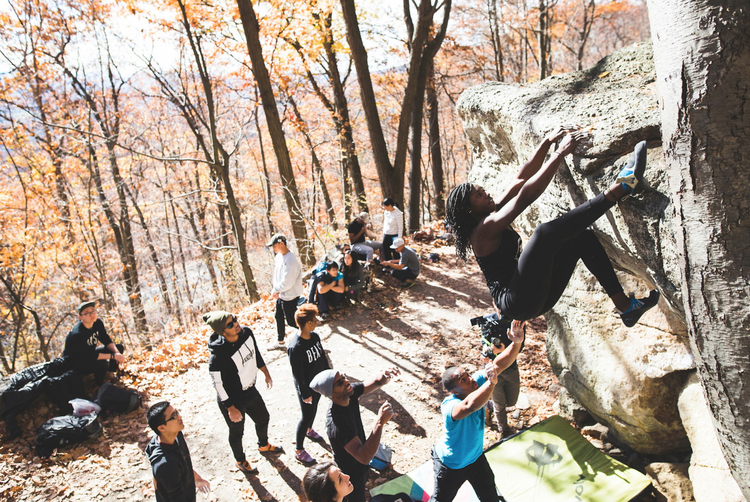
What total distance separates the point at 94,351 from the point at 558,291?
5955 mm

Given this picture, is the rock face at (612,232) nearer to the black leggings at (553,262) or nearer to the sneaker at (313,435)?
the black leggings at (553,262)

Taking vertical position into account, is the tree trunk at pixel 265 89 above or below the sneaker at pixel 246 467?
above

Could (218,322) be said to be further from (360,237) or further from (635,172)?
(360,237)

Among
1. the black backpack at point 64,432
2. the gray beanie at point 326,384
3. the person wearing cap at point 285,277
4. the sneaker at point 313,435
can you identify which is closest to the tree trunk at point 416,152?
the person wearing cap at point 285,277

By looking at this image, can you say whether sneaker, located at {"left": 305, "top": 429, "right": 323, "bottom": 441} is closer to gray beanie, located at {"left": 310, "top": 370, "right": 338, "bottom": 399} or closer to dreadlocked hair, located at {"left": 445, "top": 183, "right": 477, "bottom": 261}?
gray beanie, located at {"left": 310, "top": 370, "right": 338, "bottom": 399}

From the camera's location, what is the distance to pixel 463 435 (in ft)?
Answer: 10.6

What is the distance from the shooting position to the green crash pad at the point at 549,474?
12.8 ft

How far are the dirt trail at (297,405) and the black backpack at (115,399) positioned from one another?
0.47 feet

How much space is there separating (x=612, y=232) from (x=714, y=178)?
1.50m

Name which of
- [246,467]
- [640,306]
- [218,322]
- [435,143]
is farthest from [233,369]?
[435,143]

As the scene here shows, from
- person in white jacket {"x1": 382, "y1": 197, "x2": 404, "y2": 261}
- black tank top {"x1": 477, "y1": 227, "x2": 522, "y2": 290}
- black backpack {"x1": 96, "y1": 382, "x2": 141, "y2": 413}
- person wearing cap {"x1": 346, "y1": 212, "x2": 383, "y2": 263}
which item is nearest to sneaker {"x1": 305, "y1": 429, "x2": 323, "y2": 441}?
black backpack {"x1": 96, "y1": 382, "x2": 141, "y2": 413}

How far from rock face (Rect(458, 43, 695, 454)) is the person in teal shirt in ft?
3.71

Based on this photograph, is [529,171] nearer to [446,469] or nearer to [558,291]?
[558,291]

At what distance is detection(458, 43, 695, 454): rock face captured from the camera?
2.99 meters
